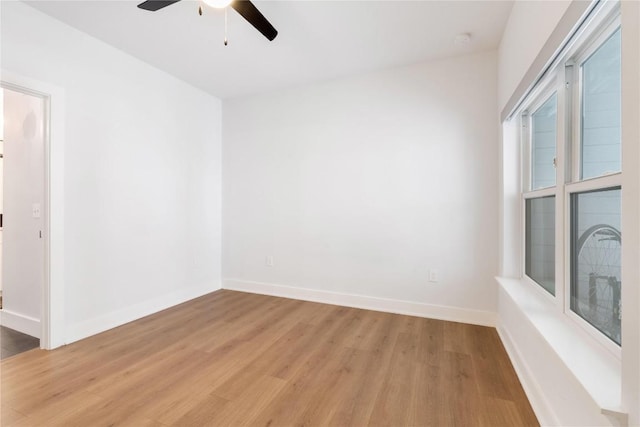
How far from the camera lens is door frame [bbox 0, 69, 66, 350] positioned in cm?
226

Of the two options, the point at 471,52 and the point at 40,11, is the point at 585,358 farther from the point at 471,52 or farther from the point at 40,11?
the point at 40,11

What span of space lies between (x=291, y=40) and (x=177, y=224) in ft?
7.89

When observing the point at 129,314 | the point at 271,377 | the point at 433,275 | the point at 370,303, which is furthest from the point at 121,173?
the point at 433,275

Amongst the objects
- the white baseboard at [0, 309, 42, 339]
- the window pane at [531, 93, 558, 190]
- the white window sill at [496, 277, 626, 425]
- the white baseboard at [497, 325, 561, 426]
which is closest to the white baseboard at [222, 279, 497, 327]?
the white baseboard at [497, 325, 561, 426]

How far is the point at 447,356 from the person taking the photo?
217cm

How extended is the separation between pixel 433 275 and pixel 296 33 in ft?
8.78

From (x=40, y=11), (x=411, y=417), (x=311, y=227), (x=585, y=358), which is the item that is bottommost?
(x=411, y=417)

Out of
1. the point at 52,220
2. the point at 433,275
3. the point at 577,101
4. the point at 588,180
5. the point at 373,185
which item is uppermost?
the point at 577,101

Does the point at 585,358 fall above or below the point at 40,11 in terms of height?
below

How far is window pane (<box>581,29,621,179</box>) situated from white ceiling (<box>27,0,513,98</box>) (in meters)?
1.15

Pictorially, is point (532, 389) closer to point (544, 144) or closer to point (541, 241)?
point (541, 241)

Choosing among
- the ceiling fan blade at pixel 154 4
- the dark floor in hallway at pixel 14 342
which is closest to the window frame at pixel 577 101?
the ceiling fan blade at pixel 154 4

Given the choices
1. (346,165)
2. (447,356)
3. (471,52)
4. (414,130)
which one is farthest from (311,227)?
(471,52)

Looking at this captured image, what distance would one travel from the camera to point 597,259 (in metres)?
1.31
